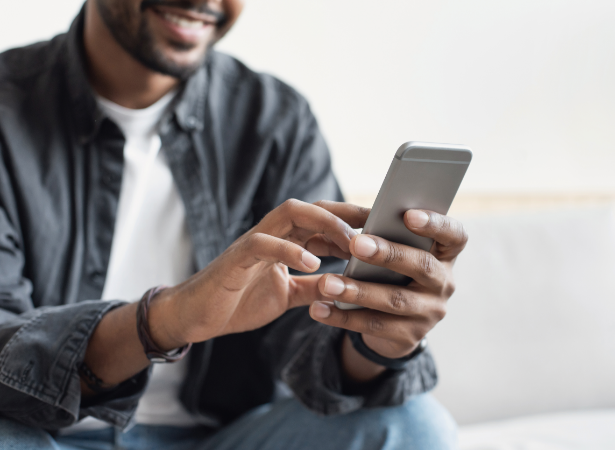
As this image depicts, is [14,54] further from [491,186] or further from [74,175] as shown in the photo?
[491,186]

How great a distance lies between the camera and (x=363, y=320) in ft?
2.10

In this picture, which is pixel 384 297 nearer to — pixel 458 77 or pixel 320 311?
pixel 320 311

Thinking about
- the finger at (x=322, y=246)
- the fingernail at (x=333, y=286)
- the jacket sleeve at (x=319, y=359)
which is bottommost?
the jacket sleeve at (x=319, y=359)

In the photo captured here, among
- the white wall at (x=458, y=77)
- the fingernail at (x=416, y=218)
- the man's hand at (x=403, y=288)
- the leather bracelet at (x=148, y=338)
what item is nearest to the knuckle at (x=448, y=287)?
the man's hand at (x=403, y=288)

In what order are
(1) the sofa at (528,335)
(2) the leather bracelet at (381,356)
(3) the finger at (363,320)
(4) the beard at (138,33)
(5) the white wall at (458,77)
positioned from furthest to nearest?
(5) the white wall at (458,77), (1) the sofa at (528,335), (4) the beard at (138,33), (2) the leather bracelet at (381,356), (3) the finger at (363,320)

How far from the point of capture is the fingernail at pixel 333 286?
22.5 inches

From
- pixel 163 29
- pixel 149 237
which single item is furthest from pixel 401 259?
pixel 163 29

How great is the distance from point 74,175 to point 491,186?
4.41 feet

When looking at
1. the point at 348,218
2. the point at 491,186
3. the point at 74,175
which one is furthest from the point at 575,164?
the point at 74,175

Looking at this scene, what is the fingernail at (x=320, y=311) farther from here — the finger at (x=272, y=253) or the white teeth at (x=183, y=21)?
the white teeth at (x=183, y=21)

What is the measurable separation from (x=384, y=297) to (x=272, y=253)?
0.15 meters

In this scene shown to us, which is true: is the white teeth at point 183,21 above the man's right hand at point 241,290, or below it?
above

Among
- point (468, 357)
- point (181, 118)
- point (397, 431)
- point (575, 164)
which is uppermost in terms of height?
point (181, 118)

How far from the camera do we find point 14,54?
1.01 metres
